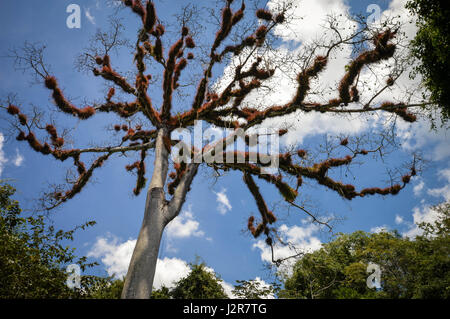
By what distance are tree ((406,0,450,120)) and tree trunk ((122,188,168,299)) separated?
7.27 m

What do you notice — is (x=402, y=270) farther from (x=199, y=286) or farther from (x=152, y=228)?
(x=152, y=228)

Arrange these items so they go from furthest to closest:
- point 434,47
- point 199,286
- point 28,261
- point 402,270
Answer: point 402,270, point 199,286, point 434,47, point 28,261

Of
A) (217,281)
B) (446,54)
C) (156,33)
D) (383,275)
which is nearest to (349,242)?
(383,275)

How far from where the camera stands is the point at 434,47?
21.0 ft

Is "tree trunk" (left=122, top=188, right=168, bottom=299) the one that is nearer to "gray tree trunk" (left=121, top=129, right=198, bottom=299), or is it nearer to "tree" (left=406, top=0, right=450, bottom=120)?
"gray tree trunk" (left=121, top=129, right=198, bottom=299)

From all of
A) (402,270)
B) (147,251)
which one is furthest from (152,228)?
(402,270)

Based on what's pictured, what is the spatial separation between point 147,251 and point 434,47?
8555mm

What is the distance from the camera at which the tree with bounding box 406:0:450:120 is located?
6066 millimetres

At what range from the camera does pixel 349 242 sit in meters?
25.1

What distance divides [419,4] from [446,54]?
5.97 feet

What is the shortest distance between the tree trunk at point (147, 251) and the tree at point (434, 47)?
23.9 ft

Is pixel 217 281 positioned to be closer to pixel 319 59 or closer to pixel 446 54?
pixel 319 59

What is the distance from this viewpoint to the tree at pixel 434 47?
6066 mm

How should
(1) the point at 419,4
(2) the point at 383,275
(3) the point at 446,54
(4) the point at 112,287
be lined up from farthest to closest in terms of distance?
(2) the point at 383,275
(4) the point at 112,287
(1) the point at 419,4
(3) the point at 446,54
